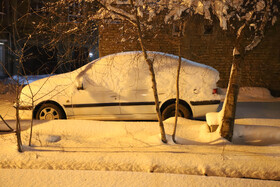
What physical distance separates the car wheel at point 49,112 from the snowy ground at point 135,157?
28.5 inches

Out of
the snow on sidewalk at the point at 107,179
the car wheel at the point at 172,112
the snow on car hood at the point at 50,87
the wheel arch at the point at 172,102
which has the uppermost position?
the snow on car hood at the point at 50,87

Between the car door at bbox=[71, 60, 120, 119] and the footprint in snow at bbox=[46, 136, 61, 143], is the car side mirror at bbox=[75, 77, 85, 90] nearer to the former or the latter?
the car door at bbox=[71, 60, 120, 119]

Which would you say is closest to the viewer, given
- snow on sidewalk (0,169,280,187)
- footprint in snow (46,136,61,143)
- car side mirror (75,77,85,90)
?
snow on sidewalk (0,169,280,187)

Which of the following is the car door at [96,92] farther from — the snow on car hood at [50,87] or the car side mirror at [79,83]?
the snow on car hood at [50,87]

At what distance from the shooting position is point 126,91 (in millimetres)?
6871

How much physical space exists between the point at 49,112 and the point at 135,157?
356 centimetres

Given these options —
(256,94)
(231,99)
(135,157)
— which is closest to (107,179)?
(135,157)

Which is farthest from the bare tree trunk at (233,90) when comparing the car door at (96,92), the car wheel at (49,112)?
the car wheel at (49,112)

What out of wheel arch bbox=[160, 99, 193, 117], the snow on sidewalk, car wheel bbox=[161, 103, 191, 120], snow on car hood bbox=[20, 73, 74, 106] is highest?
snow on car hood bbox=[20, 73, 74, 106]

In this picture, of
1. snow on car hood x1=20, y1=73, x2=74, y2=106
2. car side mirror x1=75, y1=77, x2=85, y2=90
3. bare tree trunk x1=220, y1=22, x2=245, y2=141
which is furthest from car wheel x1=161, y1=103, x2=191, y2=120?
snow on car hood x1=20, y1=73, x2=74, y2=106

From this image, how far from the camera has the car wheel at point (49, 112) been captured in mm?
6980

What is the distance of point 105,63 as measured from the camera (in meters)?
6.96

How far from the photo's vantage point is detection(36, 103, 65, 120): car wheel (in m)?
6.98

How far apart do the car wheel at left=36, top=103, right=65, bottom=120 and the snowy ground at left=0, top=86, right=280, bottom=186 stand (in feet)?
2.37
